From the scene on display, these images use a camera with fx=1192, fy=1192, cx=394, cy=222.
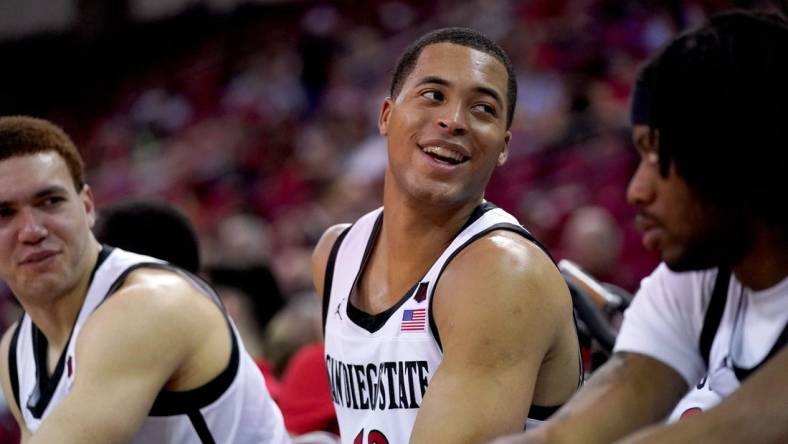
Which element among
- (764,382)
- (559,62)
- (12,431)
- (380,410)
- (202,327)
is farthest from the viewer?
(559,62)

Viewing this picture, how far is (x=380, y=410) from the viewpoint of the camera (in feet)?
10.7

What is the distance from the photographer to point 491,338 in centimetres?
293

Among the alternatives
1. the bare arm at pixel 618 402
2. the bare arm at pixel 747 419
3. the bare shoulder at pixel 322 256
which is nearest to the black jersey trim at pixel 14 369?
the bare shoulder at pixel 322 256

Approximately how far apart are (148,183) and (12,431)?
5977 mm

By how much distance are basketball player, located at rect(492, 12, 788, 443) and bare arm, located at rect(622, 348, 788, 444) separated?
0.23 metres

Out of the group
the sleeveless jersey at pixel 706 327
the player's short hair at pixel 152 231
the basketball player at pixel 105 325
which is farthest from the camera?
the player's short hair at pixel 152 231

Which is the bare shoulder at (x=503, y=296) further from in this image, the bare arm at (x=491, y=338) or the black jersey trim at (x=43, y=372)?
the black jersey trim at (x=43, y=372)

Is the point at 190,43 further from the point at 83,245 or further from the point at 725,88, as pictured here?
the point at 725,88

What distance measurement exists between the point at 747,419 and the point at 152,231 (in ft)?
10.2

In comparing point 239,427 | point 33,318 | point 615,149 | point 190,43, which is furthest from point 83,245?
point 190,43

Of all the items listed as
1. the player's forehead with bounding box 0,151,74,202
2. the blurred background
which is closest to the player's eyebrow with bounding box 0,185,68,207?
the player's forehead with bounding box 0,151,74,202

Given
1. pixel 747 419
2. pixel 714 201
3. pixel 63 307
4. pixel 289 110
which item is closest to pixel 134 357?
pixel 63 307

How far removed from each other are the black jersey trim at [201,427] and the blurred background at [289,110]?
1809mm

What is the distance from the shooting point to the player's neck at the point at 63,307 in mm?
3809
